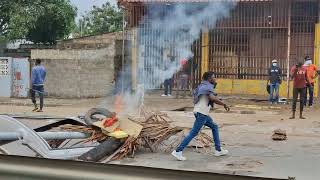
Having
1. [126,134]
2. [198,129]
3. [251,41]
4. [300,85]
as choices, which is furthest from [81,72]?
[198,129]

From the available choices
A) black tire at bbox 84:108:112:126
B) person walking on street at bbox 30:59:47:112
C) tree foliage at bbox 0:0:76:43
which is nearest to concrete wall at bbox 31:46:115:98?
person walking on street at bbox 30:59:47:112

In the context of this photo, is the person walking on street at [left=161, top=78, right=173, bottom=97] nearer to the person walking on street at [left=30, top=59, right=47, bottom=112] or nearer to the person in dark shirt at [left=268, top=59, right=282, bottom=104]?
the person in dark shirt at [left=268, top=59, right=282, bottom=104]

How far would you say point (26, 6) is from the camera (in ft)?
20.1

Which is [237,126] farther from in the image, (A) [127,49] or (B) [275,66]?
(A) [127,49]

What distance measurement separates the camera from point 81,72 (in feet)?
58.3

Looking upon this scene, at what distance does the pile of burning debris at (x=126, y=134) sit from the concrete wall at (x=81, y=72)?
9.14 meters

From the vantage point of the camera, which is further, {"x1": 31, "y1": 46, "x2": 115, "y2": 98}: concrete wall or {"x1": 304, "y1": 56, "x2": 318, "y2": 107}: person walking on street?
{"x1": 31, "y1": 46, "x2": 115, "y2": 98}: concrete wall

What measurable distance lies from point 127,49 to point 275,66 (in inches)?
170

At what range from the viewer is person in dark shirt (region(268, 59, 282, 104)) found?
14.9m

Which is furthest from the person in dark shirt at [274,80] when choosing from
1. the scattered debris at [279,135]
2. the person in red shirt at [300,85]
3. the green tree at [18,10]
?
the green tree at [18,10]

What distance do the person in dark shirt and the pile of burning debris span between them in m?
6.59

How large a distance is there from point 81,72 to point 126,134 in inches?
415

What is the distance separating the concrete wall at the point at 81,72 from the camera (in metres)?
17.5

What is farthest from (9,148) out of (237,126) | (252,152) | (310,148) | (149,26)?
(149,26)
